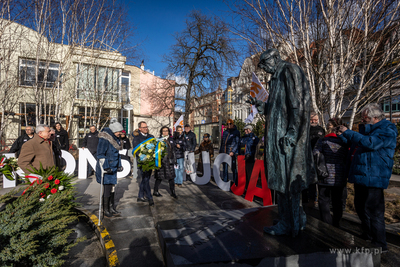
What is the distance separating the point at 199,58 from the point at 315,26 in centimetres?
1509

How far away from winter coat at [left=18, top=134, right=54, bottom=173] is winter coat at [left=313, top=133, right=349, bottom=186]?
5.20 metres

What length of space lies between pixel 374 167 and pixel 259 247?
6.59 ft

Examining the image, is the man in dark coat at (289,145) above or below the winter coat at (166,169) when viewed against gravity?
above

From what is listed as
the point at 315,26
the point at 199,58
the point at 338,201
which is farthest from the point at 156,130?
the point at 338,201

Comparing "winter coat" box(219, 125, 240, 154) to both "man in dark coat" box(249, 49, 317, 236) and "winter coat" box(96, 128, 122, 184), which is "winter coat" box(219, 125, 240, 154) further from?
"man in dark coat" box(249, 49, 317, 236)

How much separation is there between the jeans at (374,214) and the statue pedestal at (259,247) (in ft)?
2.16

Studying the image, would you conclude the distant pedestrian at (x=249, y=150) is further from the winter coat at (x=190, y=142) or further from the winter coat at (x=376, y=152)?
the winter coat at (x=376, y=152)

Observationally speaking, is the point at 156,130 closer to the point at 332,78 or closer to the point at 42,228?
the point at 332,78

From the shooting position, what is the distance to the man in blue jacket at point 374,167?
322 centimetres

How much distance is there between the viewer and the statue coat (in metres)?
2.81

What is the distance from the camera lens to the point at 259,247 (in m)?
2.61

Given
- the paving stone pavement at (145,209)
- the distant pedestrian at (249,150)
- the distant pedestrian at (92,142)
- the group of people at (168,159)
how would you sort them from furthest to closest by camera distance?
1. the distant pedestrian at (92,142)
2. the distant pedestrian at (249,150)
3. the group of people at (168,159)
4. the paving stone pavement at (145,209)

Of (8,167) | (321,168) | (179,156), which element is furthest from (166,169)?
(321,168)
